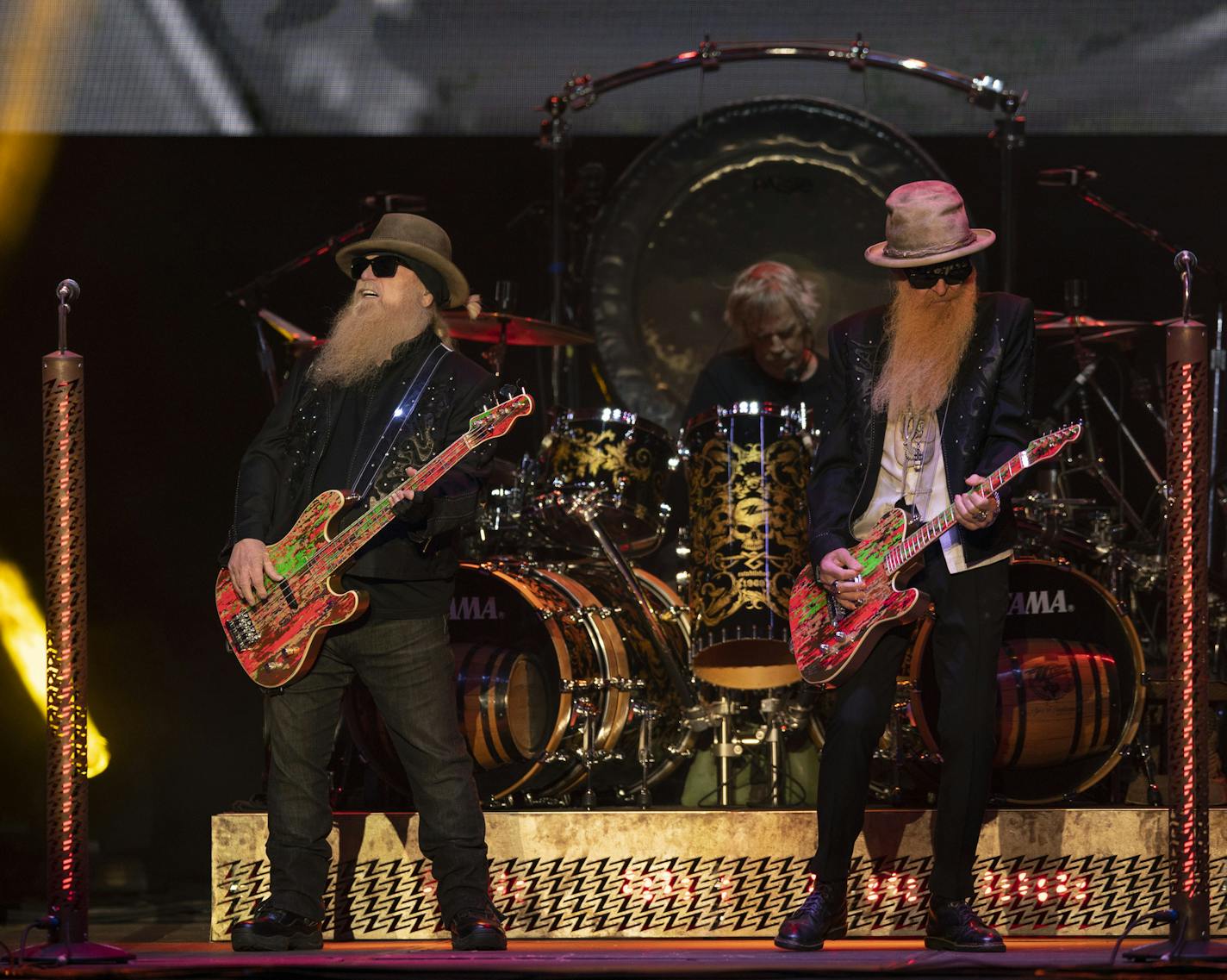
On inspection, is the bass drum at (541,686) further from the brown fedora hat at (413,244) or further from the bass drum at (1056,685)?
the brown fedora hat at (413,244)

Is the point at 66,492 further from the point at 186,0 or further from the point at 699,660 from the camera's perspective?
the point at 186,0

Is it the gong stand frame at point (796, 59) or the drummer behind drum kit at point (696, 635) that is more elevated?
the gong stand frame at point (796, 59)

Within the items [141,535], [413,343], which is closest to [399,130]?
[141,535]

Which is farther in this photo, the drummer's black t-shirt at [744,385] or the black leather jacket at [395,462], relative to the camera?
the drummer's black t-shirt at [744,385]

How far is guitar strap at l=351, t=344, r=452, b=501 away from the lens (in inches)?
174

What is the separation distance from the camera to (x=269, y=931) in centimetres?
433

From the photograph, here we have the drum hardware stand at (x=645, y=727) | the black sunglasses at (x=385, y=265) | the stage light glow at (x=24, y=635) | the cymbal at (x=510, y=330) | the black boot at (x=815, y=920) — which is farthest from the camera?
the stage light glow at (x=24, y=635)

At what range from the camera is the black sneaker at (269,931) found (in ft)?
14.2

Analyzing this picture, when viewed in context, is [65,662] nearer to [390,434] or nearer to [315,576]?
[315,576]

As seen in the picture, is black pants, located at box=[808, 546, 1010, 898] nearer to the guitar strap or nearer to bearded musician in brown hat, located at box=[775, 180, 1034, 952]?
bearded musician in brown hat, located at box=[775, 180, 1034, 952]

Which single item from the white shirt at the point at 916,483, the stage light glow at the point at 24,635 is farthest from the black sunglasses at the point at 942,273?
the stage light glow at the point at 24,635

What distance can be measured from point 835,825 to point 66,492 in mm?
2180

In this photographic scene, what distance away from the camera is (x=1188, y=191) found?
272 inches

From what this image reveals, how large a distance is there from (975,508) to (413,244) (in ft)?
5.64
